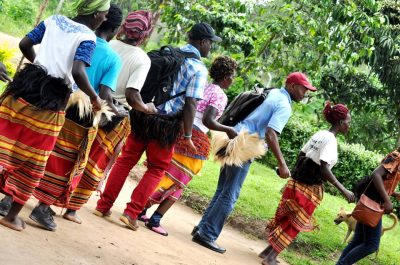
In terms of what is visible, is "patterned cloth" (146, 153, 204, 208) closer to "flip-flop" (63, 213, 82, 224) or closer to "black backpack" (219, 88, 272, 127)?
"black backpack" (219, 88, 272, 127)

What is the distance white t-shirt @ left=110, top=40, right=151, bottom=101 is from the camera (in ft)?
18.5

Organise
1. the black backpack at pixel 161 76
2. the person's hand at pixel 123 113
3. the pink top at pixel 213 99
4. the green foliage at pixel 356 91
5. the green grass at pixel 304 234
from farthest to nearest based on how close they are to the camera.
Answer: the green foliage at pixel 356 91 → the green grass at pixel 304 234 → the pink top at pixel 213 99 → the black backpack at pixel 161 76 → the person's hand at pixel 123 113

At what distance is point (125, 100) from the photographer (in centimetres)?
585

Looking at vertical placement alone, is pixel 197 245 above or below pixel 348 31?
below

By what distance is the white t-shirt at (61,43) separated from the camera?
4656 mm

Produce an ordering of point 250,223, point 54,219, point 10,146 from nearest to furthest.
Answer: point 10,146 → point 54,219 → point 250,223

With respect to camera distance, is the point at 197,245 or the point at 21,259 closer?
the point at 21,259

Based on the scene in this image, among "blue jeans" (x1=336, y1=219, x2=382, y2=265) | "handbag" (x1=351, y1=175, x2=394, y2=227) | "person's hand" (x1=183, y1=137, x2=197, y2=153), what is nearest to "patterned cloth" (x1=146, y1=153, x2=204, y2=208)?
"person's hand" (x1=183, y1=137, x2=197, y2=153)

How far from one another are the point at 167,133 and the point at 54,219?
1.31 metres

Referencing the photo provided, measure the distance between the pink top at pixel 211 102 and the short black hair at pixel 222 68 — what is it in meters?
0.12

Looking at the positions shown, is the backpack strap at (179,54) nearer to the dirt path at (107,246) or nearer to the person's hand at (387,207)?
the dirt path at (107,246)

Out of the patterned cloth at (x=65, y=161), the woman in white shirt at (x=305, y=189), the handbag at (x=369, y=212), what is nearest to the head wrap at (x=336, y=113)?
the woman in white shirt at (x=305, y=189)

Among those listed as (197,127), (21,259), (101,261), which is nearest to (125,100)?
(197,127)

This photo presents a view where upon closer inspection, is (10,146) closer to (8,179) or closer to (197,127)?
(8,179)
